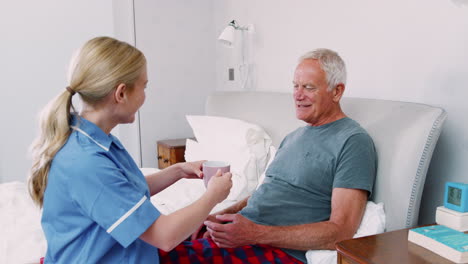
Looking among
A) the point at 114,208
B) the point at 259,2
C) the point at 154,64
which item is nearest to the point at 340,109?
the point at 114,208

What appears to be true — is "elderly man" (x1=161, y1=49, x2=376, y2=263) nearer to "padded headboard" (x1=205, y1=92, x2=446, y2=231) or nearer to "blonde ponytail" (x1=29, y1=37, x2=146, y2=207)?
"padded headboard" (x1=205, y1=92, x2=446, y2=231)

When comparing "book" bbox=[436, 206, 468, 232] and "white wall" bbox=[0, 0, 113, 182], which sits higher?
"white wall" bbox=[0, 0, 113, 182]

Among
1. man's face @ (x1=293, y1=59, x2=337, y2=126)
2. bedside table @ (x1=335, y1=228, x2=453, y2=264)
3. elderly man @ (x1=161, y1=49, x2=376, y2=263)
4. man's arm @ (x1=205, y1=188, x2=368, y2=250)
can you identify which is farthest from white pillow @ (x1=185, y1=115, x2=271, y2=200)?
bedside table @ (x1=335, y1=228, x2=453, y2=264)

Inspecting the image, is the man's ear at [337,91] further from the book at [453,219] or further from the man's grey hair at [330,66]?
the book at [453,219]

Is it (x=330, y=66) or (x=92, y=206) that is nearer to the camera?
(x=92, y=206)

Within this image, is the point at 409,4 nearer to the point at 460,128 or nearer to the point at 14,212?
the point at 460,128

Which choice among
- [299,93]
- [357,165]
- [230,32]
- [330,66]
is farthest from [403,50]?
[230,32]

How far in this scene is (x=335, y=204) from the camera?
1318 mm

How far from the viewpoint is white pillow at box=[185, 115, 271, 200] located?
2.05 metres

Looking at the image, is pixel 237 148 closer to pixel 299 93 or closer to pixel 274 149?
pixel 274 149

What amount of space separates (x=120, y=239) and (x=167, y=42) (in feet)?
8.96

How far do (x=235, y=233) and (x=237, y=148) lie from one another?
0.94 meters

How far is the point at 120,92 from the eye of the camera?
0.98 meters

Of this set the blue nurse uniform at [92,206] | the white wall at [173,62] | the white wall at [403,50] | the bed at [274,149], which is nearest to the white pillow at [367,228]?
the bed at [274,149]
